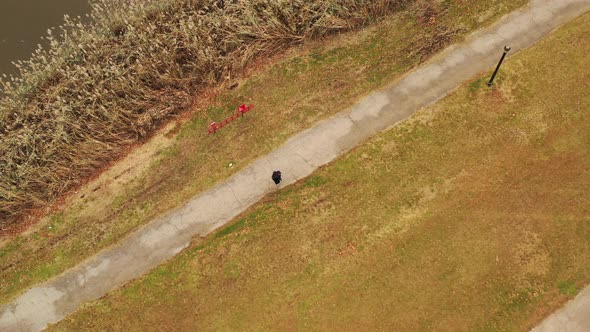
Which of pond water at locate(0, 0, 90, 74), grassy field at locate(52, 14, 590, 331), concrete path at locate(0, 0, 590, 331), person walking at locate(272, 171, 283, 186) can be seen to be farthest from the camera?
pond water at locate(0, 0, 90, 74)

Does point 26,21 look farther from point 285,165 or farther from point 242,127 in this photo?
point 285,165

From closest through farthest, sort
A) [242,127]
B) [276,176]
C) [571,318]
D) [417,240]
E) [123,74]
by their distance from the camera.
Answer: [571,318]
[417,240]
[276,176]
[242,127]
[123,74]

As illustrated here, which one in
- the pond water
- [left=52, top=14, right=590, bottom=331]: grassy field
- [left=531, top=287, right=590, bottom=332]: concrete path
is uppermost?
the pond water

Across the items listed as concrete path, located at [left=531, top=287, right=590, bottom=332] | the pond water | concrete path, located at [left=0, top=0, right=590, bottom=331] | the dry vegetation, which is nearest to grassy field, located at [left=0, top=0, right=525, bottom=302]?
concrete path, located at [left=0, top=0, right=590, bottom=331]

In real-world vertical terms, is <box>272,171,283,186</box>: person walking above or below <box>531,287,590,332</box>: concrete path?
above

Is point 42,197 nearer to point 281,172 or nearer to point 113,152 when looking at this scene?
point 113,152

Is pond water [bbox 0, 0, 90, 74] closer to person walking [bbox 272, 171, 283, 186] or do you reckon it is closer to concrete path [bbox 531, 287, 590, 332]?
person walking [bbox 272, 171, 283, 186]

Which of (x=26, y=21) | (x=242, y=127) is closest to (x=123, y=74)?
(x=242, y=127)
